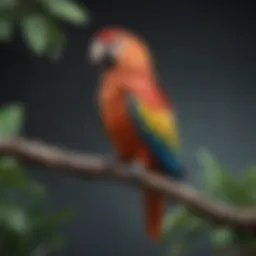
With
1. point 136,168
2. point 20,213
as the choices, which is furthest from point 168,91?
point 136,168

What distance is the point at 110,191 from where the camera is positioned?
6.81 feet

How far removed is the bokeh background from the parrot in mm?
707

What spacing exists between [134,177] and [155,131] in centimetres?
26

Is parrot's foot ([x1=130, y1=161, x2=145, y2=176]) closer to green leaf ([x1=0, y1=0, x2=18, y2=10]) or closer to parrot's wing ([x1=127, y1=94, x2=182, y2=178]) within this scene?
parrot's wing ([x1=127, y1=94, x2=182, y2=178])

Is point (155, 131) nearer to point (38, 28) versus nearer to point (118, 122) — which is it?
point (118, 122)

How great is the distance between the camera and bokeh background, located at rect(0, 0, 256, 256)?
206 cm

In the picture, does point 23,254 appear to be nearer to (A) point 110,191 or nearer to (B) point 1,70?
(A) point 110,191

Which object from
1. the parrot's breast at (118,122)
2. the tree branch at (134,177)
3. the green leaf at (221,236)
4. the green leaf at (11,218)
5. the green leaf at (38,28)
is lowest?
the tree branch at (134,177)

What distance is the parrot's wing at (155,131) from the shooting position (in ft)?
4.26

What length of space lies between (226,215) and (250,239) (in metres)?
0.15

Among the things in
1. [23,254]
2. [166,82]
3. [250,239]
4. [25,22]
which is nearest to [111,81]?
[25,22]

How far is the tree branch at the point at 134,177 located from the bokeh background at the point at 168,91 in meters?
0.98

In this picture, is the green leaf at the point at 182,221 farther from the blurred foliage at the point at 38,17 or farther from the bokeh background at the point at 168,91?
the bokeh background at the point at 168,91

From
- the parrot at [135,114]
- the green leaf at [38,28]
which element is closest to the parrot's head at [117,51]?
the parrot at [135,114]
